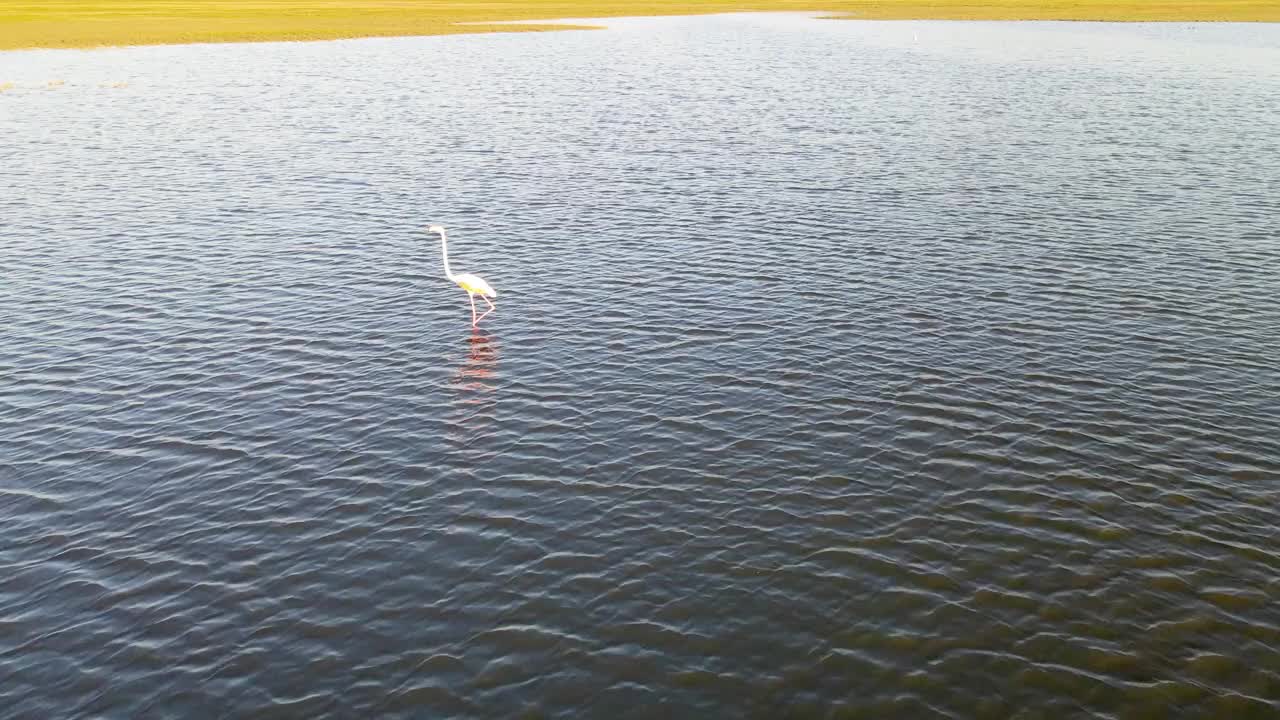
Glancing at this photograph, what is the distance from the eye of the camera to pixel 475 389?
30234mm

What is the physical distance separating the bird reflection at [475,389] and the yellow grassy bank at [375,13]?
98.1m

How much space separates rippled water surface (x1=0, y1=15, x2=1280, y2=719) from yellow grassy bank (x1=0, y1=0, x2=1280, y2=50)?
7009 cm

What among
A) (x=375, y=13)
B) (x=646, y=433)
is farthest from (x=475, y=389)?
(x=375, y=13)

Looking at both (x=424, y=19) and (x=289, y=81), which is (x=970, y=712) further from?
(x=424, y=19)

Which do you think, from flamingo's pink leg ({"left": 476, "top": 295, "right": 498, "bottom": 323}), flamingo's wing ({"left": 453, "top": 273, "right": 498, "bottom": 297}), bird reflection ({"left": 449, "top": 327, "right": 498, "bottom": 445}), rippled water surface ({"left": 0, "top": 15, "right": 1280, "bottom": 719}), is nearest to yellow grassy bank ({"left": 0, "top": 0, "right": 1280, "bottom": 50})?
rippled water surface ({"left": 0, "top": 15, "right": 1280, "bottom": 719})

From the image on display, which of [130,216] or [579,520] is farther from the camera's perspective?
[130,216]

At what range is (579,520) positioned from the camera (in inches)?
927

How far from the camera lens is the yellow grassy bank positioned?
12038cm

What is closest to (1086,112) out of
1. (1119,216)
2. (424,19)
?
(1119,216)

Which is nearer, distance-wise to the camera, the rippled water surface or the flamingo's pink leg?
the rippled water surface

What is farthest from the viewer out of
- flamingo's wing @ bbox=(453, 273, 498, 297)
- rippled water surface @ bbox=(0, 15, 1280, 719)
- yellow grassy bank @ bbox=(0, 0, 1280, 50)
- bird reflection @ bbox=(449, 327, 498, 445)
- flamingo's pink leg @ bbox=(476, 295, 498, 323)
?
yellow grassy bank @ bbox=(0, 0, 1280, 50)

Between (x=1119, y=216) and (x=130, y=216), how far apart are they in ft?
146

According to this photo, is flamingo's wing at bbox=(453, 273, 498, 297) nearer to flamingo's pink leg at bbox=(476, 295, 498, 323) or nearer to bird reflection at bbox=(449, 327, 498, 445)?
flamingo's pink leg at bbox=(476, 295, 498, 323)

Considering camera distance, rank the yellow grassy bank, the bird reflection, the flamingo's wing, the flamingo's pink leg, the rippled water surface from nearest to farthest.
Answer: the rippled water surface < the bird reflection < the flamingo's wing < the flamingo's pink leg < the yellow grassy bank
